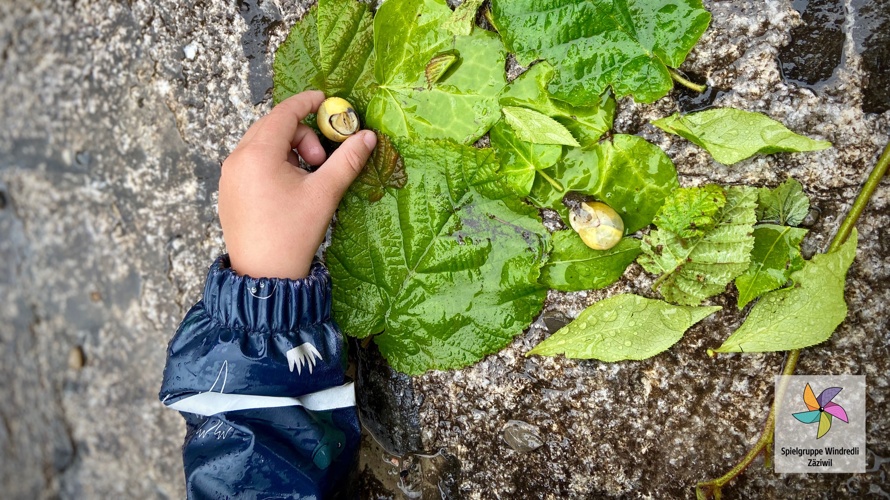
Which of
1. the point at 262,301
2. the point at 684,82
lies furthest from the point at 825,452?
the point at 262,301

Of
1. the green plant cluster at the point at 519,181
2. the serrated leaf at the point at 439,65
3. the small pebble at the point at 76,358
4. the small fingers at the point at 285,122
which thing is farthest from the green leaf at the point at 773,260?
the small pebble at the point at 76,358

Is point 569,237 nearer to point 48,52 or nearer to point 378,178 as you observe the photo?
point 378,178

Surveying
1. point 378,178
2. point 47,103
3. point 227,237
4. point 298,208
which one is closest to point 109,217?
point 47,103

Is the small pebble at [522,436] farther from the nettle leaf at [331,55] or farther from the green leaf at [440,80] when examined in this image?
the nettle leaf at [331,55]

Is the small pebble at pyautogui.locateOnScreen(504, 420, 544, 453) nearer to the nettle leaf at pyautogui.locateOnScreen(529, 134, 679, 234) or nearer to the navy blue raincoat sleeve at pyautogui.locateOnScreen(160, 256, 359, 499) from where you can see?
the navy blue raincoat sleeve at pyautogui.locateOnScreen(160, 256, 359, 499)

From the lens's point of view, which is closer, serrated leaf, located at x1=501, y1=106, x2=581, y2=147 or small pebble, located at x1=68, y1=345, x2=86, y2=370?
serrated leaf, located at x1=501, y1=106, x2=581, y2=147

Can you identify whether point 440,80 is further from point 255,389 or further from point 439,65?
point 255,389

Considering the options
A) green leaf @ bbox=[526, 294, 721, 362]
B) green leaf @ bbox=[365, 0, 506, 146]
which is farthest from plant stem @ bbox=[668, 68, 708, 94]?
green leaf @ bbox=[526, 294, 721, 362]

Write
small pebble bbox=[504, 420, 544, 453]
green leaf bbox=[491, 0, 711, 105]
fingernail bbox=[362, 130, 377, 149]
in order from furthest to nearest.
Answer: small pebble bbox=[504, 420, 544, 453], fingernail bbox=[362, 130, 377, 149], green leaf bbox=[491, 0, 711, 105]
